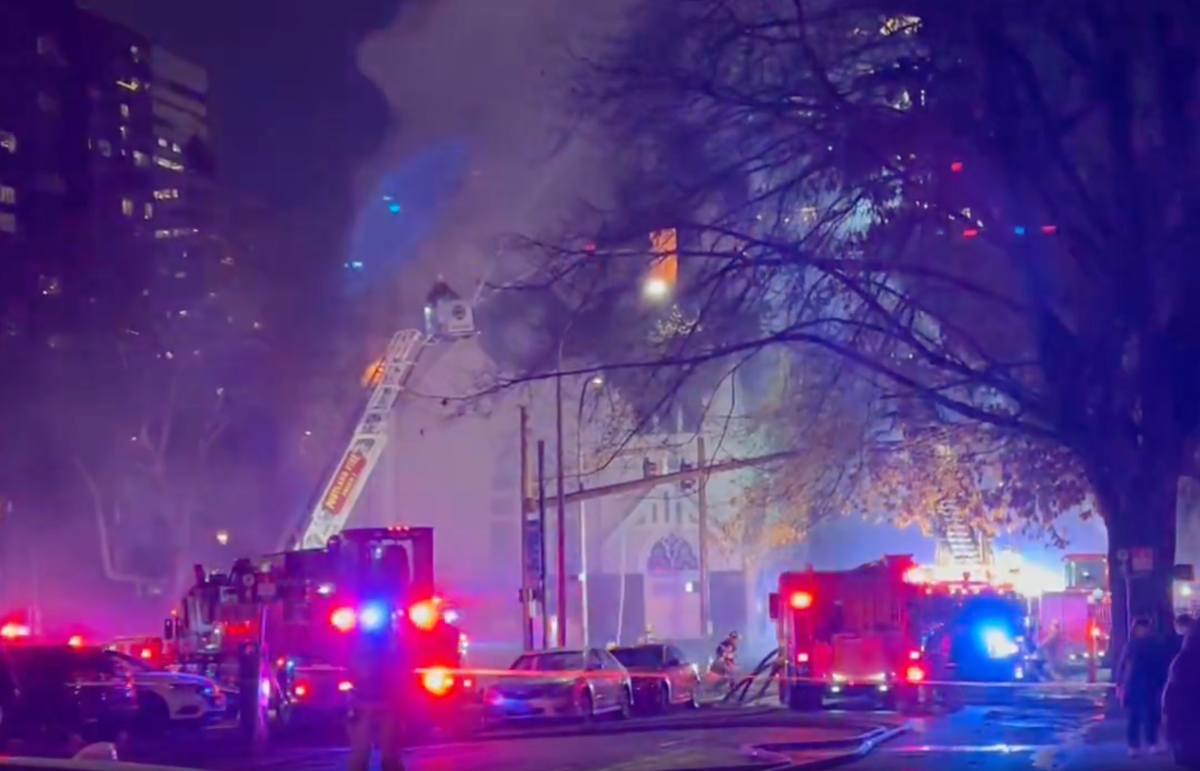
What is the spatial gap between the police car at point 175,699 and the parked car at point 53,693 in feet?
Answer: 6.11

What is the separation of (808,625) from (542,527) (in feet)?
21.7

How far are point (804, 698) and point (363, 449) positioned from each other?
52.0 ft

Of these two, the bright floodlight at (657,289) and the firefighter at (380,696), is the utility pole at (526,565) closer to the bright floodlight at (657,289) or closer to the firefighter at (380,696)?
the bright floodlight at (657,289)

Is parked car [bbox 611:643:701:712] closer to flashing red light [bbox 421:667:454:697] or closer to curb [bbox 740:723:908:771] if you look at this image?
flashing red light [bbox 421:667:454:697]

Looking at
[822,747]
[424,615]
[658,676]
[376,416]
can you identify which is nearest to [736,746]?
[822,747]

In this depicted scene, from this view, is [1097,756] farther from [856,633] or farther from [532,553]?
[532,553]

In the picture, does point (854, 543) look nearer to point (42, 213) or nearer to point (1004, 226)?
point (42, 213)

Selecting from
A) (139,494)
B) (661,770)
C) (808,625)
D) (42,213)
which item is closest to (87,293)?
(42,213)

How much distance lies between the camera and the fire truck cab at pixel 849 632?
2839 centimetres

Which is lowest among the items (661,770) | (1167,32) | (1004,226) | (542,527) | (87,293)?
(661,770)

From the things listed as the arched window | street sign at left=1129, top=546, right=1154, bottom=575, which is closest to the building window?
the arched window

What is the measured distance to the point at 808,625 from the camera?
29016 mm

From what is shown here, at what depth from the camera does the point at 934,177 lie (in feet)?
63.5

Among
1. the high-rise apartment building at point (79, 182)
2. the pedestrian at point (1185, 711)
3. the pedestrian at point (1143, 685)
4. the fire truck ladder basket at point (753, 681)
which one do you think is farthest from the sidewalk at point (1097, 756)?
the high-rise apartment building at point (79, 182)
